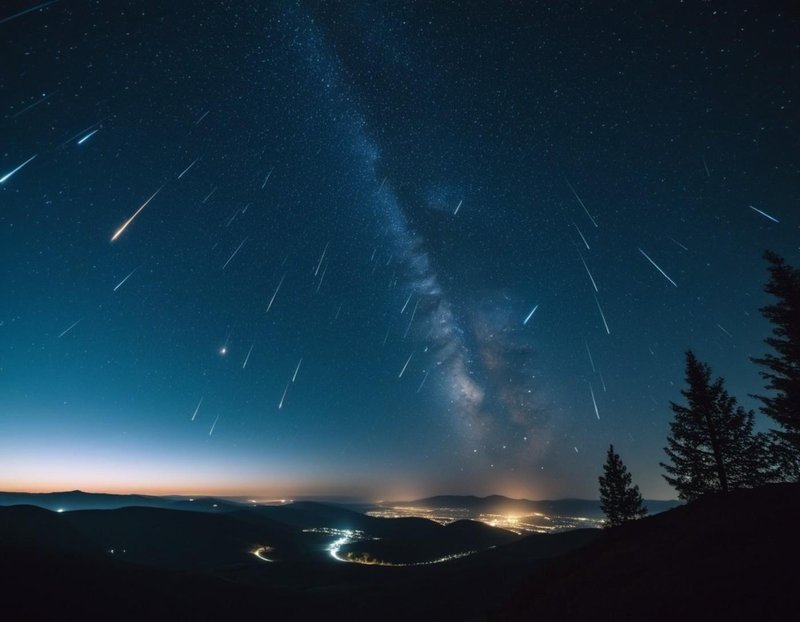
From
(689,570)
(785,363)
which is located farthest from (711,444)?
(689,570)

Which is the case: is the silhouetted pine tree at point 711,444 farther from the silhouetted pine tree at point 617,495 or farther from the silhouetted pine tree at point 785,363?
the silhouetted pine tree at point 617,495

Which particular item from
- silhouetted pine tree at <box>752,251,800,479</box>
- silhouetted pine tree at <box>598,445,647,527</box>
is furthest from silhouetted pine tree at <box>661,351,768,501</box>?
silhouetted pine tree at <box>598,445,647,527</box>

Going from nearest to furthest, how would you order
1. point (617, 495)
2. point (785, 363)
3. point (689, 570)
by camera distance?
point (689, 570) → point (785, 363) → point (617, 495)

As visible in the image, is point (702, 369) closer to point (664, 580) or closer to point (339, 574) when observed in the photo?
point (664, 580)

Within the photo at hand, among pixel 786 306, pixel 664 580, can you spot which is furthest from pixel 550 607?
pixel 786 306

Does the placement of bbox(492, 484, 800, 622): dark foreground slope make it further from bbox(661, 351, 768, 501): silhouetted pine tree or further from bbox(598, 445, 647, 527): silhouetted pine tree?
bbox(598, 445, 647, 527): silhouetted pine tree

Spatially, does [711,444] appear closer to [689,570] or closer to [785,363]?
[785,363]
